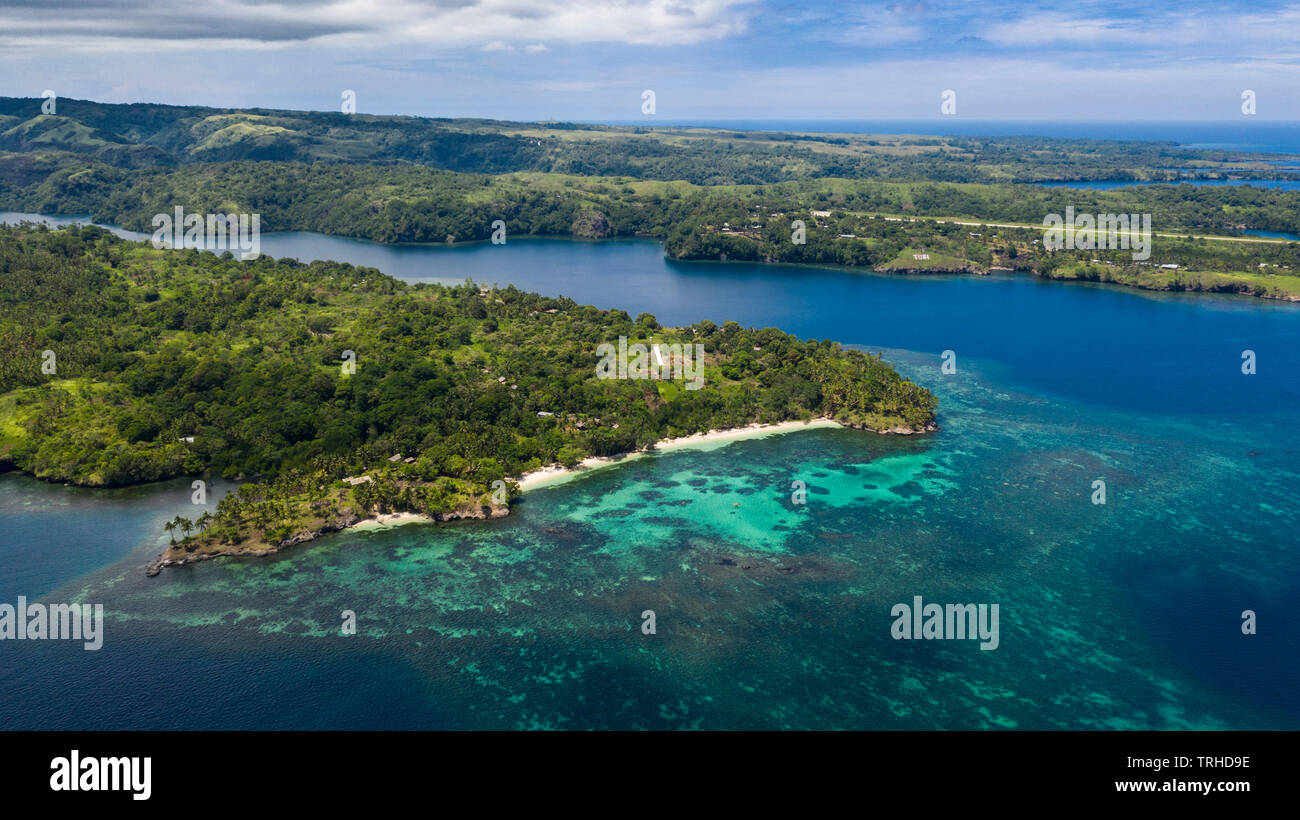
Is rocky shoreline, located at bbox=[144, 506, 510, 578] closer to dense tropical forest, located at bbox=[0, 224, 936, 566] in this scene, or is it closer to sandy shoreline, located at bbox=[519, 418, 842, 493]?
dense tropical forest, located at bbox=[0, 224, 936, 566]

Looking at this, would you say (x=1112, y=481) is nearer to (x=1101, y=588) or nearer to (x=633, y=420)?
(x=1101, y=588)

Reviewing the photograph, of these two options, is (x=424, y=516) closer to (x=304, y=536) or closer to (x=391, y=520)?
(x=391, y=520)

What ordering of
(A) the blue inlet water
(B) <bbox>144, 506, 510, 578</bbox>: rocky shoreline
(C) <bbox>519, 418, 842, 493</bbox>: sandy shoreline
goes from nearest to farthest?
(A) the blue inlet water < (B) <bbox>144, 506, 510, 578</bbox>: rocky shoreline < (C) <bbox>519, 418, 842, 493</bbox>: sandy shoreline

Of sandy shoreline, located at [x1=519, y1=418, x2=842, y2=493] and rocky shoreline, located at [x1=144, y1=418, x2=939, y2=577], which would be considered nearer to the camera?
rocky shoreline, located at [x1=144, y1=418, x2=939, y2=577]

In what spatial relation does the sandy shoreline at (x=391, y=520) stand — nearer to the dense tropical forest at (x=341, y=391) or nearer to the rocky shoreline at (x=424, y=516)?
the rocky shoreline at (x=424, y=516)

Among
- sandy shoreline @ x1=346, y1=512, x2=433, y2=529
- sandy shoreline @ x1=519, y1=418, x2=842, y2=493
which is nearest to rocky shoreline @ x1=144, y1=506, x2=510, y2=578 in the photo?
sandy shoreline @ x1=346, y1=512, x2=433, y2=529

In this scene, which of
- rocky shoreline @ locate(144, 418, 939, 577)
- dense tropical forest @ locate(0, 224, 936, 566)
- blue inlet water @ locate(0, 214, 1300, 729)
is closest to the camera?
blue inlet water @ locate(0, 214, 1300, 729)
